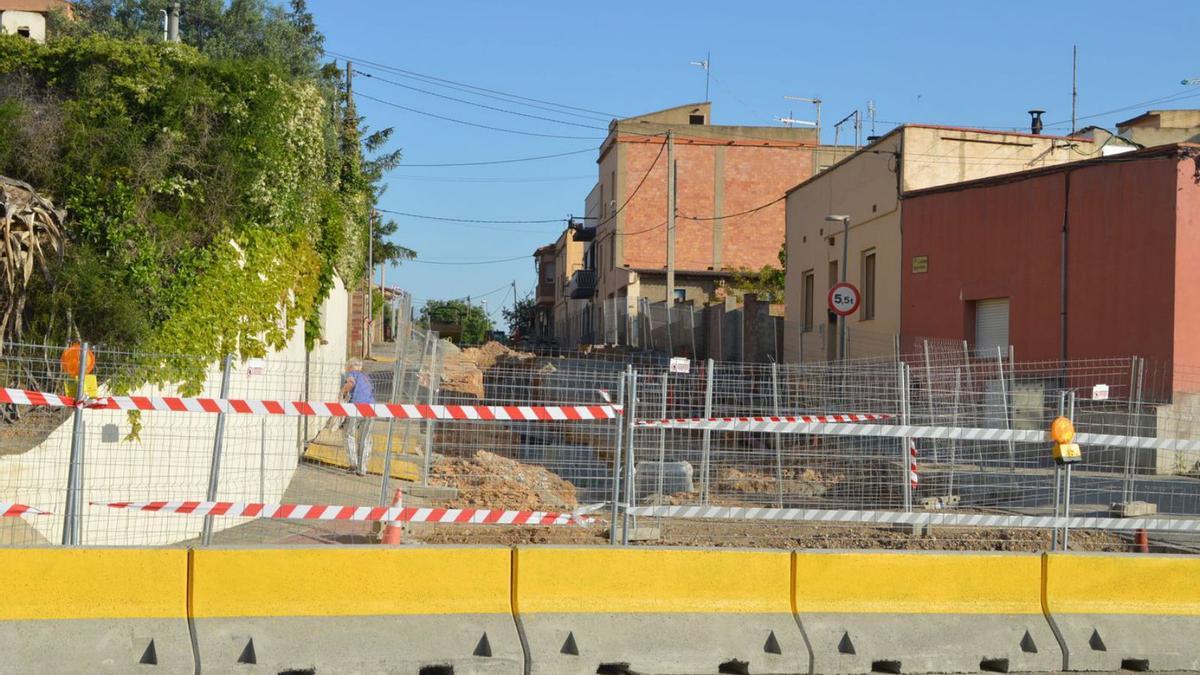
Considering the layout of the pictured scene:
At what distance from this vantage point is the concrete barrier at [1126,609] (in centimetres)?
773

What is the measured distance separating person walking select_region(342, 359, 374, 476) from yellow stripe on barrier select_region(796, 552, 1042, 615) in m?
8.41

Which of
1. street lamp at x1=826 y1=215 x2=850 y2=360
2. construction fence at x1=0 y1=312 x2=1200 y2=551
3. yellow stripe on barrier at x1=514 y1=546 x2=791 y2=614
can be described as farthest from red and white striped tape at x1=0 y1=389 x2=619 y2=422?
street lamp at x1=826 y1=215 x2=850 y2=360

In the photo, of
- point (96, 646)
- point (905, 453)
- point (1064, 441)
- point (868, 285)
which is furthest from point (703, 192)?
point (96, 646)

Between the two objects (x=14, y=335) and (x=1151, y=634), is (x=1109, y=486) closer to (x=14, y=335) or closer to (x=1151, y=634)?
(x=1151, y=634)

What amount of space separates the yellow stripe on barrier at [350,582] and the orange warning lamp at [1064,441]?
4.17 m

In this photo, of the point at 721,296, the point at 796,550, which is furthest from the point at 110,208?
the point at 721,296

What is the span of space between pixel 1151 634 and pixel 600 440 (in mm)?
7497

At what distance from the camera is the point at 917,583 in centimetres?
760

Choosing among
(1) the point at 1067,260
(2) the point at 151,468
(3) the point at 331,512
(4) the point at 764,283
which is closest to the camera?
(3) the point at 331,512

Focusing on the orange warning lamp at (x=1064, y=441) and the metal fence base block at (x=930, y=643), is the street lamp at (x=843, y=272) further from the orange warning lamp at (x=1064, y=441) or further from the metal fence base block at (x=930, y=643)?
the metal fence base block at (x=930, y=643)

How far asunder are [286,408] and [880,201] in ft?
74.4

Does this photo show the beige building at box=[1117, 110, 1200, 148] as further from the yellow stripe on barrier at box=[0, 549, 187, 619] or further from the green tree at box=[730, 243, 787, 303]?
the yellow stripe on barrier at box=[0, 549, 187, 619]

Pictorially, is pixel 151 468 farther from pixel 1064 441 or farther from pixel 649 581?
pixel 1064 441

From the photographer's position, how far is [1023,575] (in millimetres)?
7777
